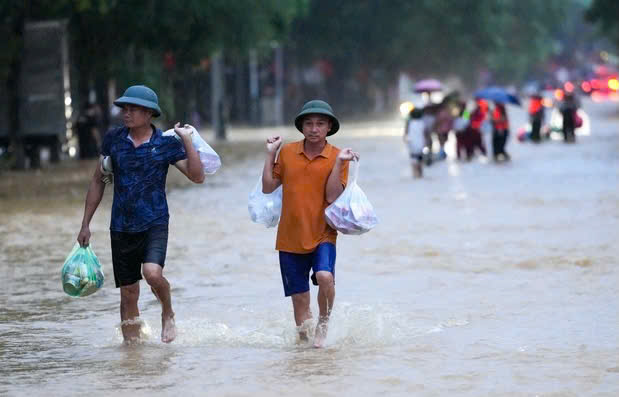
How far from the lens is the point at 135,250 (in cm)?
859

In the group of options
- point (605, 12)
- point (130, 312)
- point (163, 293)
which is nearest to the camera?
point (163, 293)

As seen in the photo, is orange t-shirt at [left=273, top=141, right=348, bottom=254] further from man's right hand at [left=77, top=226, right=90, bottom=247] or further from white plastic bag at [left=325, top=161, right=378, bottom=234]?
man's right hand at [left=77, top=226, right=90, bottom=247]

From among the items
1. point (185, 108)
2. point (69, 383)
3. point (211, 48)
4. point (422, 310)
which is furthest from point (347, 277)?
point (185, 108)

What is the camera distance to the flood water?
7750 mm

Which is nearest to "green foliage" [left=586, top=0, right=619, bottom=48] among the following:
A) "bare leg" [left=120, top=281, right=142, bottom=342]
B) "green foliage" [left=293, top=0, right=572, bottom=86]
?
"green foliage" [left=293, top=0, right=572, bottom=86]

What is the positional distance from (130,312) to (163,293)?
1.01 ft

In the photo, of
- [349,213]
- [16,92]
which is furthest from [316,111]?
[16,92]

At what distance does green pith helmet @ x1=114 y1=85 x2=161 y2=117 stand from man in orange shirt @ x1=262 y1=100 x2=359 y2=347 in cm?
67

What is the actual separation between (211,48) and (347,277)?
23706mm

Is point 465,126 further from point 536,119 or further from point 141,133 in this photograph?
point 141,133

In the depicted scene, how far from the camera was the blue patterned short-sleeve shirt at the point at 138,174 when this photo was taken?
8.47 meters

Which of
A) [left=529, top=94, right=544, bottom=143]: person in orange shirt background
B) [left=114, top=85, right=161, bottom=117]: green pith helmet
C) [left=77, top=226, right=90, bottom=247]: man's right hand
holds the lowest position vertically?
[left=529, top=94, right=544, bottom=143]: person in orange shirt background

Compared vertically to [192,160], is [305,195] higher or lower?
lower

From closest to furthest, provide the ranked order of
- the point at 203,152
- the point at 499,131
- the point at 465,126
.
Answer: the point at 203,152 < the point at 499,131 < the point at 465,126
